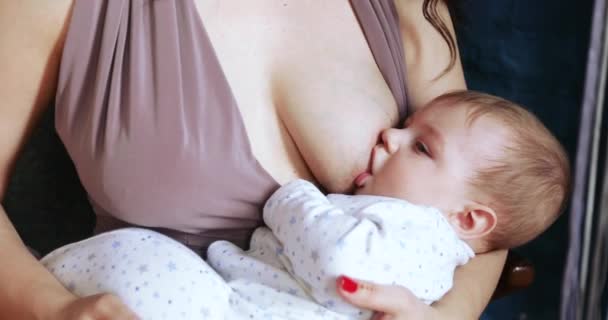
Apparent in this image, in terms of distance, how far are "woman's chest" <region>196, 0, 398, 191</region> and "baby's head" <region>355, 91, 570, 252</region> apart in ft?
0.14

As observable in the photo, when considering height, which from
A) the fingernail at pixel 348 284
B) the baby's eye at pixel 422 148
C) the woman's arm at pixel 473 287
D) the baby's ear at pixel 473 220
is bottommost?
the woman's arm at pixel 473 287

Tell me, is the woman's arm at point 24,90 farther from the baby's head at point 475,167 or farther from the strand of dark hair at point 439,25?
the strand of dark hair at point 439,25

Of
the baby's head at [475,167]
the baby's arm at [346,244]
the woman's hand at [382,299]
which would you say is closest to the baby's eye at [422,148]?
the baby's head at [475,167]

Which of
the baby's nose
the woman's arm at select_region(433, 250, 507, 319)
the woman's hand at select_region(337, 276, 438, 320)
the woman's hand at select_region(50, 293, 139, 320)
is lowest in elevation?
the woman's arm at select_region(433, 250, 507, 319)

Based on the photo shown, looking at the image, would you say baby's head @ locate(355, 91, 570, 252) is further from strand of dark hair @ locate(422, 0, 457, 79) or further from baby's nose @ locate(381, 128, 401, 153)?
strand of dark hair @ locate(422, 0, 457, 79)

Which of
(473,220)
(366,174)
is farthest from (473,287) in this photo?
(366,174)

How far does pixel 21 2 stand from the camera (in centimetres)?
91

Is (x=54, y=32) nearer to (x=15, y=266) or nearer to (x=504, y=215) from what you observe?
(x=15, y=266)

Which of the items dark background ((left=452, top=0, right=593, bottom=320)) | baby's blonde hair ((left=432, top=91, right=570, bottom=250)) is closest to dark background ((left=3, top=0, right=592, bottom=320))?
dark background ((left=452, top=0, right=593, bottom=320))

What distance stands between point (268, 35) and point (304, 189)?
24 centimetres

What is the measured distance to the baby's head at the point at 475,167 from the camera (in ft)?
3.34

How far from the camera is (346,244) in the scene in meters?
0.88

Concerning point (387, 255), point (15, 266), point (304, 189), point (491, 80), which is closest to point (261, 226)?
point (304, 189)

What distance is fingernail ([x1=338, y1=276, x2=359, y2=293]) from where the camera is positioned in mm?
865
